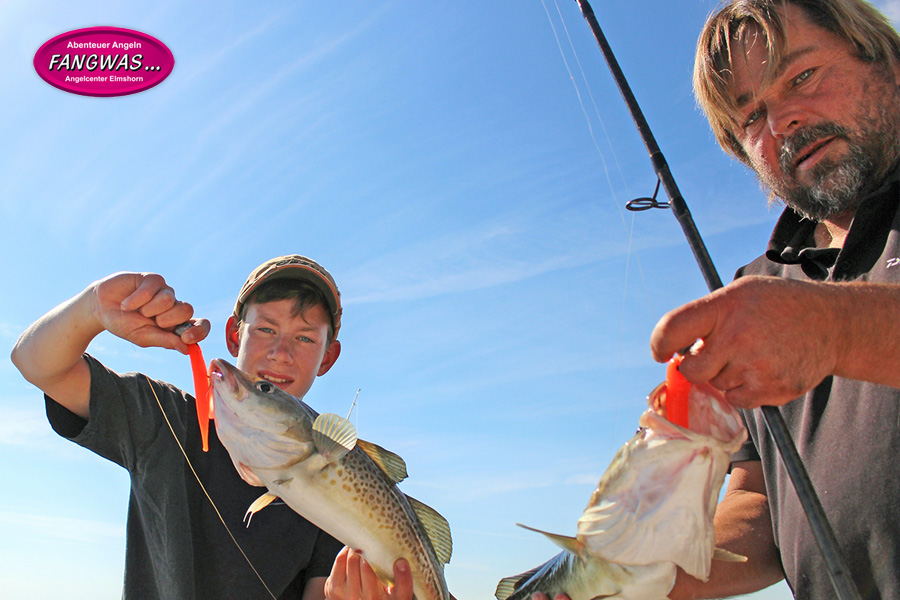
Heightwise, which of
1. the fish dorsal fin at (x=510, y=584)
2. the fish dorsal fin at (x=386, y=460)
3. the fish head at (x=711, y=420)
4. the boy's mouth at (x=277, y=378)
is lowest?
the fish dorsal fin at (x=510, y=584)

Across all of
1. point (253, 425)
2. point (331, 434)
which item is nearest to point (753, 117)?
point (331, 434)

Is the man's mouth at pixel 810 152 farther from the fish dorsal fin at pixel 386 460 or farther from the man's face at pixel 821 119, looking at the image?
the fish dorsal fin at pixel 386 460

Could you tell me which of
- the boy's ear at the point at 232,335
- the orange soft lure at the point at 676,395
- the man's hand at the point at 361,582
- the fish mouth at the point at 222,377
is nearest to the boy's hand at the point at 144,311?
the fish mouth at the point at 222,377

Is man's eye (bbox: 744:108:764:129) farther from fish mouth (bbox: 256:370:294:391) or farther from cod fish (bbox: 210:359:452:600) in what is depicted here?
fish mouth (bbox: 256:370:294:391)

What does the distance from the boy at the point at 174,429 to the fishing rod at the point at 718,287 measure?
2590 mm

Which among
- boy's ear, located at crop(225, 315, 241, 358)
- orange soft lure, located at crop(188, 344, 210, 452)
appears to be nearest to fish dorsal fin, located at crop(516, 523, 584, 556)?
orange soft lure, located at crop(188, 344, 210, 452)

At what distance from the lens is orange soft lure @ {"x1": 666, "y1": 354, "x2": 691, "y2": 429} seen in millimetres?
2078

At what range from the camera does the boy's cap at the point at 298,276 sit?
454 centimetres

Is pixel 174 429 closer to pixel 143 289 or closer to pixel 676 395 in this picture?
pixel 143 289

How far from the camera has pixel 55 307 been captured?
3.28 m

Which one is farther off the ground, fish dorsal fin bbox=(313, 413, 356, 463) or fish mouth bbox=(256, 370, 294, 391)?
fish mouth bbox=(256, 370, 294, 391)

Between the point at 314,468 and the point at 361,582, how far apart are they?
2.15ft

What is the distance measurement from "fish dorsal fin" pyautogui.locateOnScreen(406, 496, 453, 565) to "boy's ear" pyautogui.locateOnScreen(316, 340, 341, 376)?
5.90 ft

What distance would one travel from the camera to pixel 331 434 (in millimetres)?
2891
